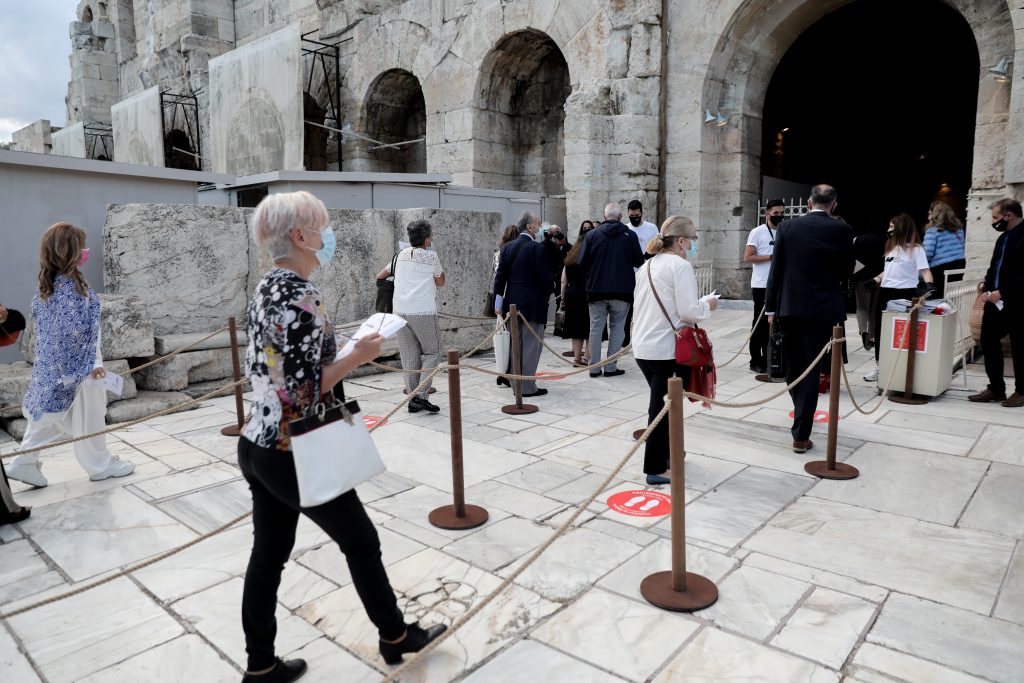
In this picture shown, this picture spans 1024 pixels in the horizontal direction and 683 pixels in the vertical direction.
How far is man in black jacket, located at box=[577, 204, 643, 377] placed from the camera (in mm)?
6910

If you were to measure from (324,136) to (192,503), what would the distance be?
1644 cm

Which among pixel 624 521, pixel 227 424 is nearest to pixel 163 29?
pixel 227 424

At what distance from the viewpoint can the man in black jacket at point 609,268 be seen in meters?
6.91

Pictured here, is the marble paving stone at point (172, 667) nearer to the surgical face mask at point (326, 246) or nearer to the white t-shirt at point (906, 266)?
the surgical face mask at point (326, 246)

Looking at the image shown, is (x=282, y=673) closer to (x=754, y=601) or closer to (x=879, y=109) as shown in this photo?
(x=754, y=601)

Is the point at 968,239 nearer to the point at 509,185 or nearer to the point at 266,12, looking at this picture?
the point at 509,185

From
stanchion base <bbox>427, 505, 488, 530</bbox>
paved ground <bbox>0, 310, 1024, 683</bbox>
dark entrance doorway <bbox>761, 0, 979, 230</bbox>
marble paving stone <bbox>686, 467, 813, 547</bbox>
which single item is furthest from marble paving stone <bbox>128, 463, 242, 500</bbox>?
dark entrance doorway <bbox>761, 0, 979, 230</bbox>

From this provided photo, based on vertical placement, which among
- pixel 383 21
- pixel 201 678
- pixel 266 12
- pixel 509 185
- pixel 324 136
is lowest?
pixel 201 678

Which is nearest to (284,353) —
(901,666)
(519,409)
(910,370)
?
(901,666)

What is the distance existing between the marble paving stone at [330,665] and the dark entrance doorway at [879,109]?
1397 cm

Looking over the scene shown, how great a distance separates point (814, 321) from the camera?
4.67 meters

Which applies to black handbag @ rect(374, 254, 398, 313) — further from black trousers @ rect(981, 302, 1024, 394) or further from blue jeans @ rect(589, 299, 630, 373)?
black trousers @ rect(981, 302, 1024, 394)

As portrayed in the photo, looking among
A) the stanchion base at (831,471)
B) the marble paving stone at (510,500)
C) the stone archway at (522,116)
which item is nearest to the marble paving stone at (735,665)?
the marble paving stone at (510,500)

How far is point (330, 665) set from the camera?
8.17 feet
